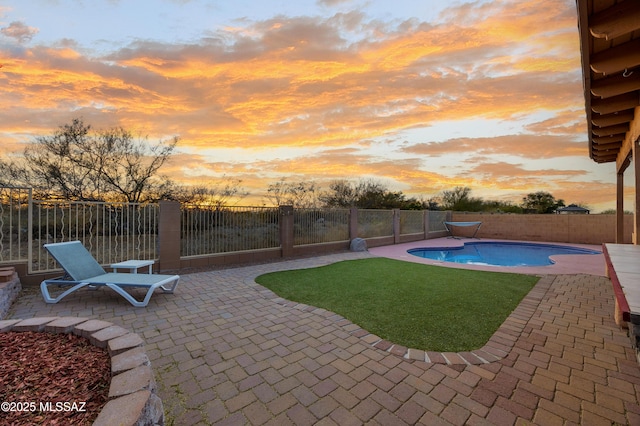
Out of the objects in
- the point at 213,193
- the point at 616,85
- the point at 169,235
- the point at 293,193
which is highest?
the point at 616,85

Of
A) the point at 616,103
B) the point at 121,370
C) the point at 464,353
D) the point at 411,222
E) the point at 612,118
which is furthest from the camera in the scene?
the point at 411,222

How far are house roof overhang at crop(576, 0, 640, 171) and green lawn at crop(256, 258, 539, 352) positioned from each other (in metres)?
3.16

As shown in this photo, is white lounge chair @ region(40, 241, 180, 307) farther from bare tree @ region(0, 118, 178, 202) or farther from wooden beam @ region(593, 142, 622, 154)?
wooden beam @ region(593, 142, 622, 154)

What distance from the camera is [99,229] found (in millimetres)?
6387

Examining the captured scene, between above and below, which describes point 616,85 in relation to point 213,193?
above

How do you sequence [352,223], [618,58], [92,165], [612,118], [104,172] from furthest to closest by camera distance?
[352,223]
[104,172]
[92,165]
[612,118]
[618,58]

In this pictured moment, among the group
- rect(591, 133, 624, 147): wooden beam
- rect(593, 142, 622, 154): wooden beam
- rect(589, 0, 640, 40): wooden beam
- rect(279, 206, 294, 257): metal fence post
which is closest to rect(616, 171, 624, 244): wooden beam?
rect(593, 142, 622, 154): wooden beam

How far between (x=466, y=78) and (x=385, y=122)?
329 centimetres

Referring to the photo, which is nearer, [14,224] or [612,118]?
[612,118]

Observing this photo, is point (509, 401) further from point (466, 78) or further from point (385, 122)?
point (385, 122)

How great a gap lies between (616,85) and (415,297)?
154 inches

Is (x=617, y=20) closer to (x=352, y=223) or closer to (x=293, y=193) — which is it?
(x=352, y=223)

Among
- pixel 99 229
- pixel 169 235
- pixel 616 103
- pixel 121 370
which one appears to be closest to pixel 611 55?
pixel 616 103

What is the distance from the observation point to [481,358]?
281cm
